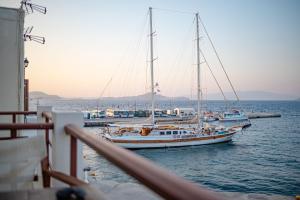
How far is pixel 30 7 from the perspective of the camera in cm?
926

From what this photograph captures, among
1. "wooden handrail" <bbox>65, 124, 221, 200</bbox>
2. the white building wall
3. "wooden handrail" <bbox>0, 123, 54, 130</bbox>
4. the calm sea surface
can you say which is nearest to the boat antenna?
the white building wall

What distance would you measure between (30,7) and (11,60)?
2.61 meters

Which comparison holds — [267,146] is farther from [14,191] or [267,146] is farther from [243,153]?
[14,191]

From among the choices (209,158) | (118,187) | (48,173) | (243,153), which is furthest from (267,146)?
(48,173)

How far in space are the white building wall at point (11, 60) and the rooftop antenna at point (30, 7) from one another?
1.26 metres

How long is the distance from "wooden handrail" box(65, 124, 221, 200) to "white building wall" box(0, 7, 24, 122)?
23.1ft

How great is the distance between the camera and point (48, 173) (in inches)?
99.6

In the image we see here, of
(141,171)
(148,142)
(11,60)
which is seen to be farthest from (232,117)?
(141,171)

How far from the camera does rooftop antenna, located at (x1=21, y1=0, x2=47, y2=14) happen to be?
29.6 feet

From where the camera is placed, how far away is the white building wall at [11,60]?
7.39 meters

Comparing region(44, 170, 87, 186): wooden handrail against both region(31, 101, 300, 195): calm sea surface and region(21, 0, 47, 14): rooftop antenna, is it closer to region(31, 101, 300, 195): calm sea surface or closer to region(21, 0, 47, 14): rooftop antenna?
region(21, 0, 47, 14): rooftop antenna

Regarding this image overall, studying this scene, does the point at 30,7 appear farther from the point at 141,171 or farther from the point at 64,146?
the point at 141,171

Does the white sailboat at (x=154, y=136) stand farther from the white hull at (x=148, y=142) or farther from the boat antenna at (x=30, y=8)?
the boat antenna at (x=30, y=8)

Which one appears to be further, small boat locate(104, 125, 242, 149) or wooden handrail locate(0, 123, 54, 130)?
small boat locate(104, 125, 242, 149)
